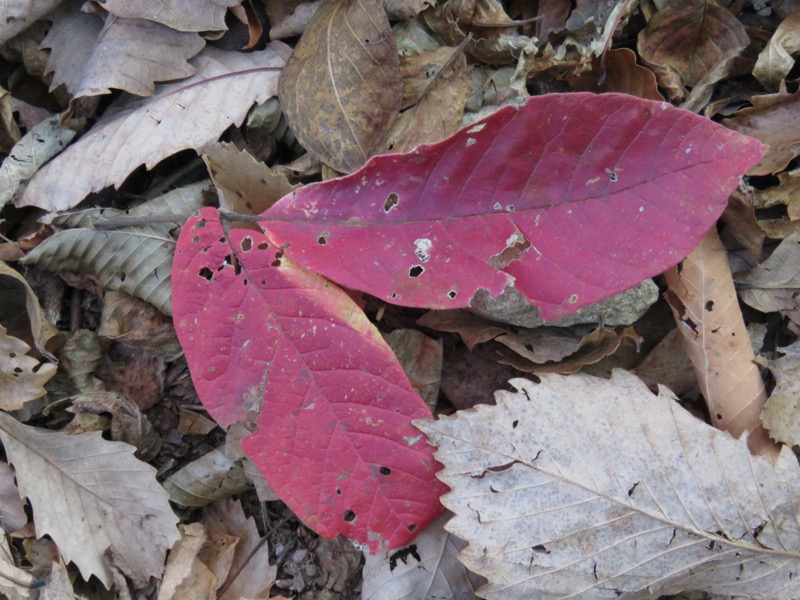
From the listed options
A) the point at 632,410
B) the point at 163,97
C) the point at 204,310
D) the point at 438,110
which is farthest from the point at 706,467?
the point at 163,97

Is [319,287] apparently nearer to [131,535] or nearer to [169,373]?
[169,373]

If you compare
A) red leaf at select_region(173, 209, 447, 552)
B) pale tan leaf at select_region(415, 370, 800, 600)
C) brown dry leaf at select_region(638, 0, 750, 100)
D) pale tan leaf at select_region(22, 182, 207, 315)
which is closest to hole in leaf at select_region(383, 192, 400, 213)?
red leaf at select_region(173, 209, 447, 552)

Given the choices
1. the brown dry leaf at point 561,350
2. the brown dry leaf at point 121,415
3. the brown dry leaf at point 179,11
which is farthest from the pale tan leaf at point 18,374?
the brown dry leaf at point 561,350

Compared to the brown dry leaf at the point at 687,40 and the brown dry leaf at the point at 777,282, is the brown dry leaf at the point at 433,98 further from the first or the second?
the brown dry leaf at the point at 777,282

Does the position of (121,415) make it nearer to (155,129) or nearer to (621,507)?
(155,129)

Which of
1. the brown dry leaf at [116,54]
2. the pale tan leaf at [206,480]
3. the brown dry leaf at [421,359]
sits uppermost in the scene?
the brown dry leaf at [116,54]

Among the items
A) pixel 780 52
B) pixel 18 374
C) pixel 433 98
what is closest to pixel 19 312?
pixel 18 374
